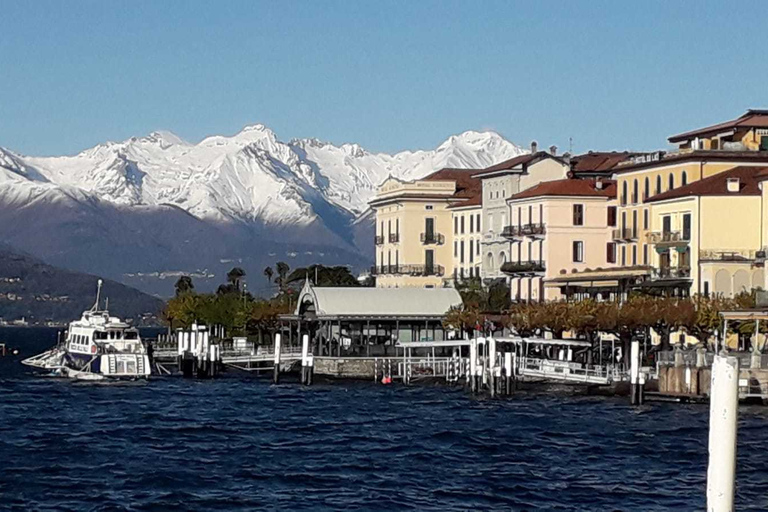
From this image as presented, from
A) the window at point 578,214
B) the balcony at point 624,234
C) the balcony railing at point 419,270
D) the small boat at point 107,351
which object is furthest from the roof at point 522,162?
the small boat at point 107,351

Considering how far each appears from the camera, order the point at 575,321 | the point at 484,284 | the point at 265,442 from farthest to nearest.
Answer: the point at 484,284
the point at 575,321
the point at 265,442

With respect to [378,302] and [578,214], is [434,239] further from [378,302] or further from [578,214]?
[378,302]

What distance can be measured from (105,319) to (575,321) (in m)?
31.1

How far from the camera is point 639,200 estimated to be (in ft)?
447

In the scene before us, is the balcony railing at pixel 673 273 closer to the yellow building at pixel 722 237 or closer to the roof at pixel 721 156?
the yellow building at pixel 722 237

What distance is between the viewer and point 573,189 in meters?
145

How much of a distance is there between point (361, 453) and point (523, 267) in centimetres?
7761

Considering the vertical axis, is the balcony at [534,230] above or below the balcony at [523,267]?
above

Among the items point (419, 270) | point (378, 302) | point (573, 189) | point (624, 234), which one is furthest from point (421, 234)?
point (624, 234)

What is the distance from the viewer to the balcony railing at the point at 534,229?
14562 centimetres

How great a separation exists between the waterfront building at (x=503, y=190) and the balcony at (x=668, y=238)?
28.9 m

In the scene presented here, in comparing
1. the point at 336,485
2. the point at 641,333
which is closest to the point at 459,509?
the point at 336,485

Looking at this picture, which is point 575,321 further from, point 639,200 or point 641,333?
point 639,200

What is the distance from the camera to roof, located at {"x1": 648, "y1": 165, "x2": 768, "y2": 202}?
12006cm
